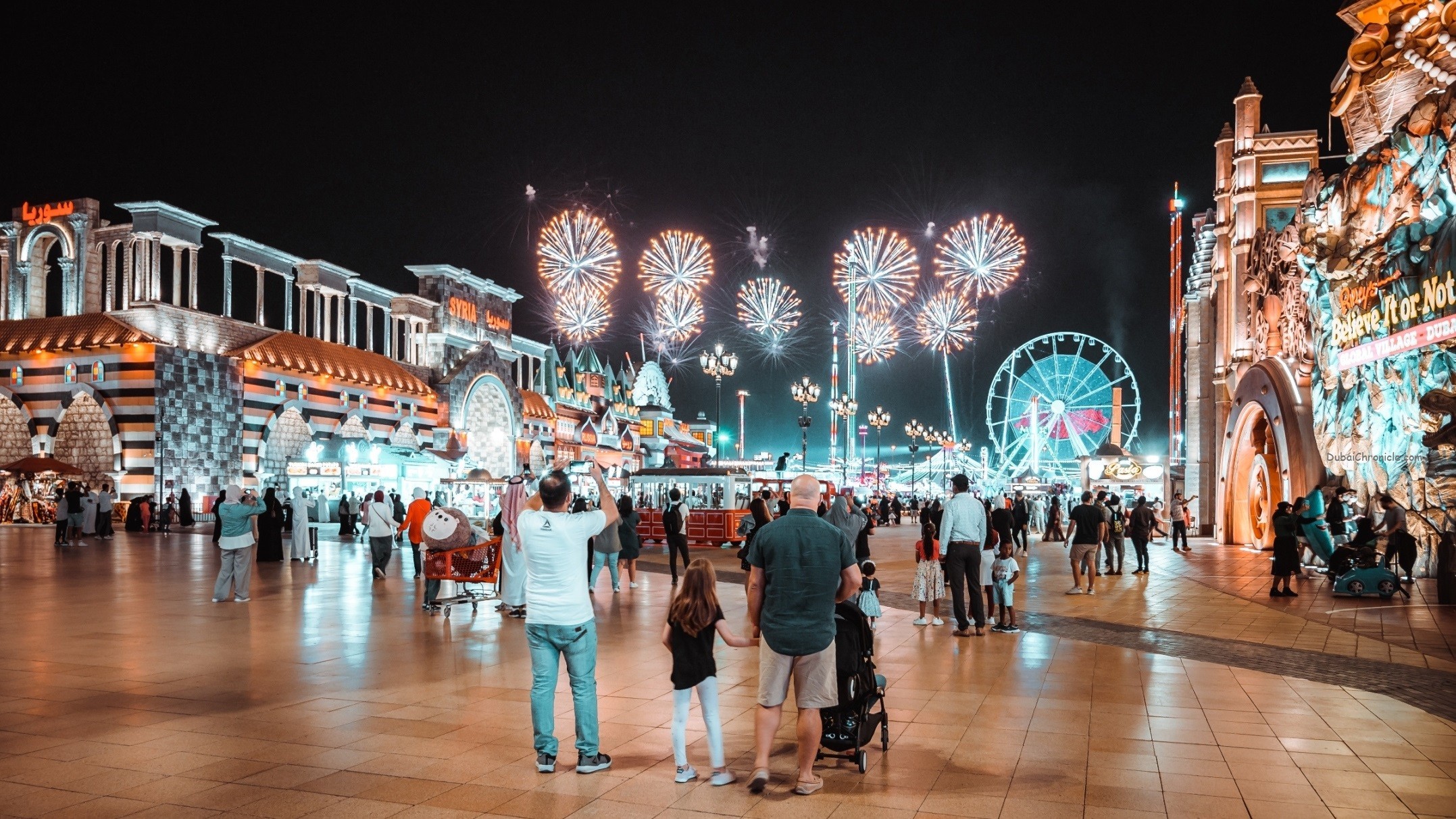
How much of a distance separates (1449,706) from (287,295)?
47.4 m

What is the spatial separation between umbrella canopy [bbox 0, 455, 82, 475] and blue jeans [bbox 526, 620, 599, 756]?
33.6 meters

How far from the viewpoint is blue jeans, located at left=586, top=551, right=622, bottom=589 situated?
47.5 ft

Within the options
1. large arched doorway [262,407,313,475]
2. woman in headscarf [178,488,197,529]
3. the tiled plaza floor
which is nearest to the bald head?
Answer: the tiled plaza floor

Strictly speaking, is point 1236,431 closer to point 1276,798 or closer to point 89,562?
point 1276,798

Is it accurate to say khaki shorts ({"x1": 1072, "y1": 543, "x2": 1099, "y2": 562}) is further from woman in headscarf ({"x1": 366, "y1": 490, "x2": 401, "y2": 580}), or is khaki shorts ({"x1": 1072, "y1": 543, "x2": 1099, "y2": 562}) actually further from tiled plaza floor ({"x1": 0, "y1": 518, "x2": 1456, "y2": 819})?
woman in headscarf ({"x1": 366, "y1": 490, "x2": 401, "y2": 580})

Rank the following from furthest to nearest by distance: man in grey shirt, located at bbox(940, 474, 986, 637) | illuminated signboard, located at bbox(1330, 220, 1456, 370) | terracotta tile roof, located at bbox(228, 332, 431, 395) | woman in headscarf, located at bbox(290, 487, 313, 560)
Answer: terracotta tile roof, located at bbox(228, 332, 431, 395)
woman in headscarf, located at bbox(290, 487, 313, 560)
illuminated signboard, located at bbox(1330, 220, 1456, 370)
man in grey shirt, located at bbox(940, 474, 986, 637)

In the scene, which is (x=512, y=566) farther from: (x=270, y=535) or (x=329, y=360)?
(x=329, y=360)

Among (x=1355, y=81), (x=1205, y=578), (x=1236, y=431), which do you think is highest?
(x=1355, y=81)

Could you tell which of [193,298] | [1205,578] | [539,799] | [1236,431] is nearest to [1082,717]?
[539,799]

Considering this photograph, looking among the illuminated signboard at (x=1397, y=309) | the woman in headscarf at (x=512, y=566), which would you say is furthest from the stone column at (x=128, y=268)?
the illuminated signboard at (x=1397, y=309)

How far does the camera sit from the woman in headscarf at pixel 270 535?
20.2m

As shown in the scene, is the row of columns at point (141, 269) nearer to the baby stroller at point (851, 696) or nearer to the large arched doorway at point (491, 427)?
the large arched doorway at point (491, 427)

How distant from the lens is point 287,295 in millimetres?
47312

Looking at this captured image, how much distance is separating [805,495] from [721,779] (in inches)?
59.2
